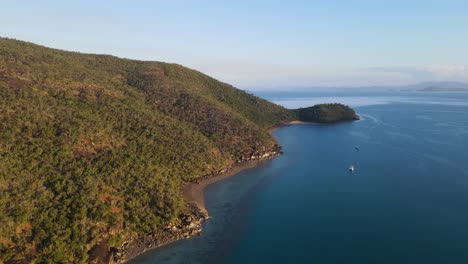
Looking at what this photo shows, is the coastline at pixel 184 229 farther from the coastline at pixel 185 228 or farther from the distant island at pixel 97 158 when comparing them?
the distant island at pixel 97 158

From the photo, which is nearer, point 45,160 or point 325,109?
point 45,160

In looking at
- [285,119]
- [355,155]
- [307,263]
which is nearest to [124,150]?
[307,263]

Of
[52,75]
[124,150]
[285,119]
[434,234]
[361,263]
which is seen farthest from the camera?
[285,119]

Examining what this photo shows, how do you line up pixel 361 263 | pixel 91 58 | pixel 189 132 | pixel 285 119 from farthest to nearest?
pixel 285 119
pixel 91 58
pixel 189 132
pixel 361 263

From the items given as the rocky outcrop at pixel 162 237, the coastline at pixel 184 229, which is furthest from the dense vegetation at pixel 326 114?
the rocky outcrop at pixel 162 237

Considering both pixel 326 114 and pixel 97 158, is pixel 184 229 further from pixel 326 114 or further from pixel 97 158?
pixel 326 114

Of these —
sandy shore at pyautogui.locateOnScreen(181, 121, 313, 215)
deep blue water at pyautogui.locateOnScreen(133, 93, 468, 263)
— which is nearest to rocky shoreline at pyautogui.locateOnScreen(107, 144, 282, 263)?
sandy shore at pyautogui.locateOnScreen(181, 121, 313, 215)

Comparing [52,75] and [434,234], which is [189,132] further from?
[434,234]

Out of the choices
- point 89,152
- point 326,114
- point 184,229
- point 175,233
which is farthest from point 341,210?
point 326,114
